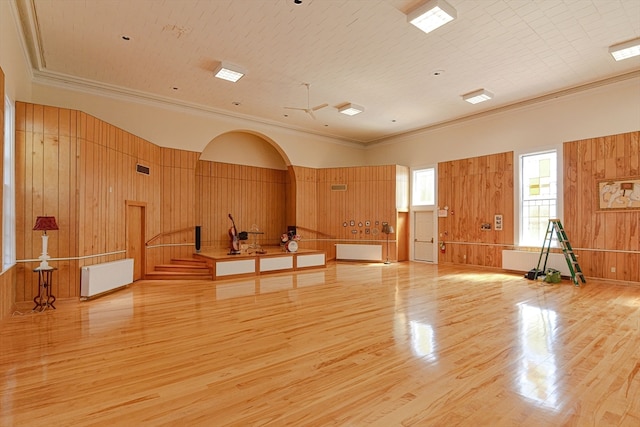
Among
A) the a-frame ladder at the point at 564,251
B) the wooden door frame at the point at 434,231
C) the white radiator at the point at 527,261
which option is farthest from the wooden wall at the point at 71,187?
the a-frame ladder at the point at 564,251

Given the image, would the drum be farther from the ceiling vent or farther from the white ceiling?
the ceiling vent

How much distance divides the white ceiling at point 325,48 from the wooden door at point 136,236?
2.99 meters

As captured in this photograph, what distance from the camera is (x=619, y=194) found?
7.31 metres

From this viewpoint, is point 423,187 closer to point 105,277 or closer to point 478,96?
point 478,96

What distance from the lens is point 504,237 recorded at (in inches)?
365

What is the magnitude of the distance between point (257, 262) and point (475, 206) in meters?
6.75

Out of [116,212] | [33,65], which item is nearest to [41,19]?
[33,65]

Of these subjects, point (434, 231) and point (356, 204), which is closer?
point (434, 231)

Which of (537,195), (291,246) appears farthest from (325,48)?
(537,195)

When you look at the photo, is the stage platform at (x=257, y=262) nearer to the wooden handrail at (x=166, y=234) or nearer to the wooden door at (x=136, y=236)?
the wooden handrail at (x=166, y=234)

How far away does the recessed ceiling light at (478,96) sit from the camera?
809cm

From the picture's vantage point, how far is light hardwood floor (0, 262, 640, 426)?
235cm

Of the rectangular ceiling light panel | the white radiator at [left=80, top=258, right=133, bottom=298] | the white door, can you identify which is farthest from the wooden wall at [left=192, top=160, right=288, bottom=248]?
the rectangular ceiling light panel

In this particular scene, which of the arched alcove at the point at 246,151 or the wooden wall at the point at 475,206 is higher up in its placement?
the arched alcove at the point at 246,151
